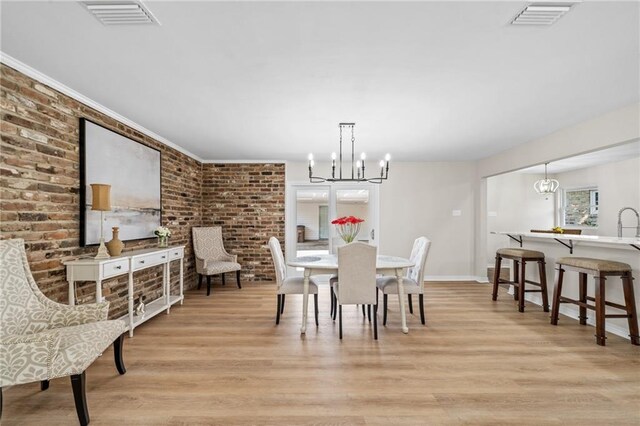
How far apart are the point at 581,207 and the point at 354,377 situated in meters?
7.14

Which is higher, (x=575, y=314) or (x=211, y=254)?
(x=211, y=254)

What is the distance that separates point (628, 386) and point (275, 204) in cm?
500

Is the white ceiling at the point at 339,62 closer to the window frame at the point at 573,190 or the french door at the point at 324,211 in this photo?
the french door at the point at 324,211

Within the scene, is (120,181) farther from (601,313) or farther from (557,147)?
(557,147)

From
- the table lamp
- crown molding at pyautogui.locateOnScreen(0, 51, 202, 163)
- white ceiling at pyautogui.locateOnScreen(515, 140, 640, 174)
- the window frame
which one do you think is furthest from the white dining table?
the window frame

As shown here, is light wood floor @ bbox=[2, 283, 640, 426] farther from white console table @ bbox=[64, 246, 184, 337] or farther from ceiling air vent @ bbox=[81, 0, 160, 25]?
ceiling air vent @ bbox=[81, 0, 160, 25]

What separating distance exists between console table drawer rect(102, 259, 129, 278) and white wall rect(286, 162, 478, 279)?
3.69 m

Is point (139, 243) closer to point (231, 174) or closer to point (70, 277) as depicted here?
point (70, 277)

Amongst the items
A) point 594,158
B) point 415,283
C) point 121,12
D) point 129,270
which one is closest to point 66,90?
point 121,12

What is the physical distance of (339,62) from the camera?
2.21 metres

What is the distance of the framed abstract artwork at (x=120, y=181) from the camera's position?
9.64 feet

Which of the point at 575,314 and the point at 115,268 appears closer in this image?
the point at 115,268

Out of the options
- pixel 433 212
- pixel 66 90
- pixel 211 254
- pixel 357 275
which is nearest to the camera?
pixel 66 90

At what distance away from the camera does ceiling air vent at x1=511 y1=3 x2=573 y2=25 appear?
1.64 metres
